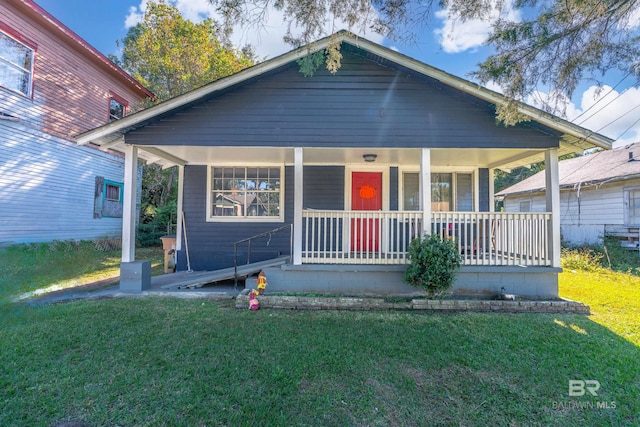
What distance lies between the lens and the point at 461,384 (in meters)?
2.87

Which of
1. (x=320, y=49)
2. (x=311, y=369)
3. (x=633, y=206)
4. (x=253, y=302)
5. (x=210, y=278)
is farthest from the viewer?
(x=633, y=206)

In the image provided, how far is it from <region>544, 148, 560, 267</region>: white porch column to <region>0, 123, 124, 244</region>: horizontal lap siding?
1357 cm

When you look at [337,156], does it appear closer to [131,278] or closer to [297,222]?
[297,222]

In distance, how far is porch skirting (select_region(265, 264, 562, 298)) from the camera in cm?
546

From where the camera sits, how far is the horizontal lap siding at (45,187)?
28.0 ft

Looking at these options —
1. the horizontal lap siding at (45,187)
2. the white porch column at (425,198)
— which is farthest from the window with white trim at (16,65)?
the white porch column at (425,198)

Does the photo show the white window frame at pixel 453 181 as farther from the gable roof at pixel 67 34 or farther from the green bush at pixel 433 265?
the gable roof at pixel 67 34

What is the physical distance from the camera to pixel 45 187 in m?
9.56

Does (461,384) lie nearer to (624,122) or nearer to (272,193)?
(272,193)

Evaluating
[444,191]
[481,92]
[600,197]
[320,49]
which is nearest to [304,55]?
[320,49]

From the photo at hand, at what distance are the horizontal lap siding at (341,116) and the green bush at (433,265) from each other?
78.3 inches

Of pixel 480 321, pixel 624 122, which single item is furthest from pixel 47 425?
pixel 624 122

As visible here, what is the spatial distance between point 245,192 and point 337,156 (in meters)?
2.66

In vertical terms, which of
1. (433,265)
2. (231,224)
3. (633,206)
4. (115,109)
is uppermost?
(115,109)
